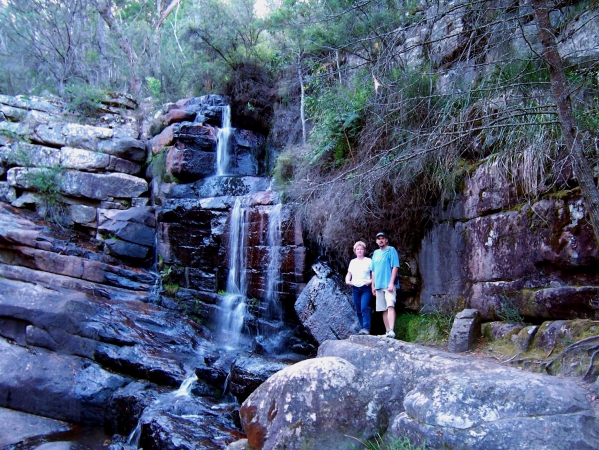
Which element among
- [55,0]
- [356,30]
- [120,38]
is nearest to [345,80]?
[356,30]

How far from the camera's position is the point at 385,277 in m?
6.60

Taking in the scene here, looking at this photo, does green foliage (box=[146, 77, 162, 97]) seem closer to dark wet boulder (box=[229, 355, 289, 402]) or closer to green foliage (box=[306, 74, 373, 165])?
green foliage (box=[306, 74, 373, 165])

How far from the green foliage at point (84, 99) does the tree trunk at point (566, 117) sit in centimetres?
1466

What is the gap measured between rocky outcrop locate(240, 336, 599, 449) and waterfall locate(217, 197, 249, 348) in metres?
4.19

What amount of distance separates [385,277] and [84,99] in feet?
43.3

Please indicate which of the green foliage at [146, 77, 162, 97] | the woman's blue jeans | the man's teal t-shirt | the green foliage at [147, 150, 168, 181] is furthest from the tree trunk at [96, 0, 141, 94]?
the man's teal t-shirt

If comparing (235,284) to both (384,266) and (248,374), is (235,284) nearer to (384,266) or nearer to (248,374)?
(248,374)

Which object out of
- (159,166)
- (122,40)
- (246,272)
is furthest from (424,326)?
(122,40)

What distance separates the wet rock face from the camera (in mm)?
4762

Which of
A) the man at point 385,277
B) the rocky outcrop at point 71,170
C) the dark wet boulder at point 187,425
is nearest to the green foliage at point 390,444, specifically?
the dark wet boulder at point 187,425

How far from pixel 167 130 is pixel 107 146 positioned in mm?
2063

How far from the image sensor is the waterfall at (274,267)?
8875 millimetres

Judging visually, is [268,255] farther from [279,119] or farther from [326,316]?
[279,119]

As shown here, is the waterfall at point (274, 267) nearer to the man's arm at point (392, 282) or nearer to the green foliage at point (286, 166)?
the green foliage at point (286, 166)
